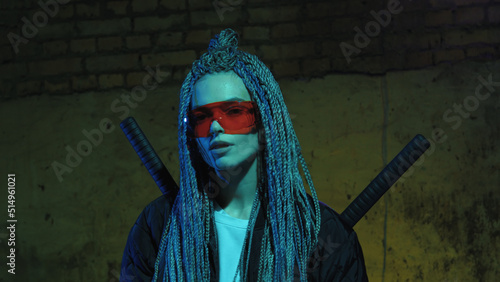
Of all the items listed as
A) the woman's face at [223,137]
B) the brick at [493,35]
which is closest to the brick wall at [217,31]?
the brick at [493,35]

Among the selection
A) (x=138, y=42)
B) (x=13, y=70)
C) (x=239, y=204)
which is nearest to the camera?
(x=239, y=204)

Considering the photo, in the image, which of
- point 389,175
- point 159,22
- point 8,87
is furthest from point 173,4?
point 389,175

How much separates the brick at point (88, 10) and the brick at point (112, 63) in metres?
0.27

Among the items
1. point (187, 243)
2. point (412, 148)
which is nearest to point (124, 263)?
point (187, 243)

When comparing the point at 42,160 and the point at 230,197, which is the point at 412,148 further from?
the point at 42,160

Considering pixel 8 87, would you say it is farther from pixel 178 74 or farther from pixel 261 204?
pixel 261 204

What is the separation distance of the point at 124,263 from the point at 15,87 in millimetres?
2156

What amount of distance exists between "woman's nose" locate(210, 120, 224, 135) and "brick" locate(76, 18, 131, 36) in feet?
6.41

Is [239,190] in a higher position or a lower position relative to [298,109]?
lower

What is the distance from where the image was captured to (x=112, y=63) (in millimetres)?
3426

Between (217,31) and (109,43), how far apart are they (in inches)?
27.3

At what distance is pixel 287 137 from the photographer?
1.77m

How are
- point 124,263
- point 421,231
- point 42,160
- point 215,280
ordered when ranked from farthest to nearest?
1. point 42,160
2. point 421,231
3. point 124,263
4. point 215,280

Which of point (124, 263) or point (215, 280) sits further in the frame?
point (124, 263)
